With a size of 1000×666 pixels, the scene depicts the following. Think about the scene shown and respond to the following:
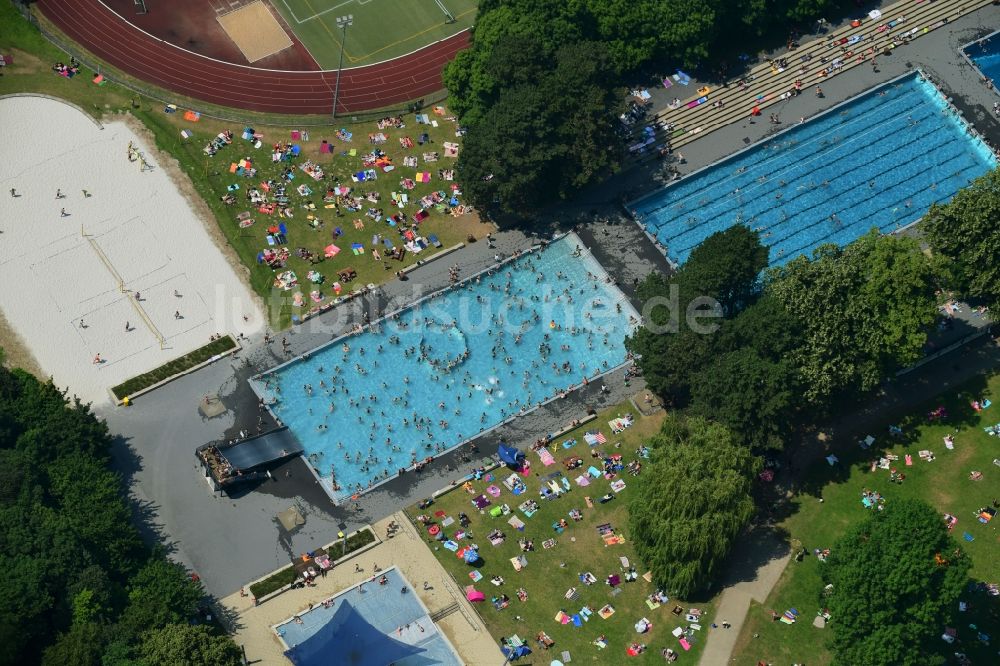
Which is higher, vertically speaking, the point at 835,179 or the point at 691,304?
the point at 835,179

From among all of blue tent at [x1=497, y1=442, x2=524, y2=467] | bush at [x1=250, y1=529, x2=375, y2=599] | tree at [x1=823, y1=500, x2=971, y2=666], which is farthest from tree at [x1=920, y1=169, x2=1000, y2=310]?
bush at [x1=250, y1=529, x2=375, y2=599]

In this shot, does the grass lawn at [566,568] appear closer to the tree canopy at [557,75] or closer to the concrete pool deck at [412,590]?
the concrete pool deck at [412,590]

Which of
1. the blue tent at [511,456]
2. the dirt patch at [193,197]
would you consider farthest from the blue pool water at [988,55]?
the dirt patch at [193,197]

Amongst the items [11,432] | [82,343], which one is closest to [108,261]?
[82,343]

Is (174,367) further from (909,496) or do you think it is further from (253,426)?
(909,496)

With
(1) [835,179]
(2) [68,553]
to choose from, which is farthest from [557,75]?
(2) [68,553]
